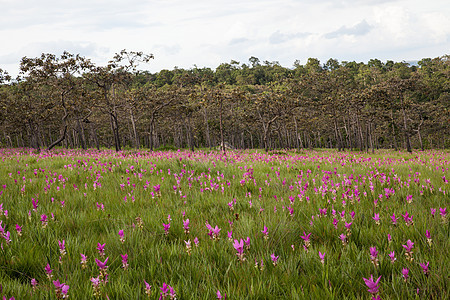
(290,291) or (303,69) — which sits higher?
(303,69)

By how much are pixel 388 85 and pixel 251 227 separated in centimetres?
3953

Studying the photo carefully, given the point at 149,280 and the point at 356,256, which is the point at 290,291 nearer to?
the point at 356,256

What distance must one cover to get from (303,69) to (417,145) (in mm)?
76338

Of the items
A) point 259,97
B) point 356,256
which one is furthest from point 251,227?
point 259,97

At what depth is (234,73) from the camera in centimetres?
16338

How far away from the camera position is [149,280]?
199 centimetres

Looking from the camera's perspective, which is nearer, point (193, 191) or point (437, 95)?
point (193, 191)

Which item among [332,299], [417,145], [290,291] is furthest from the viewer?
[417,145]

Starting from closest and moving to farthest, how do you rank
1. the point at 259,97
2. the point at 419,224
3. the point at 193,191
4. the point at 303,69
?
the point at 419,224 < the point at 193,191 < the point at 259,97 < the point at 303,69

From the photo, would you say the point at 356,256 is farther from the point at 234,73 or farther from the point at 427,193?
the point at 234,73

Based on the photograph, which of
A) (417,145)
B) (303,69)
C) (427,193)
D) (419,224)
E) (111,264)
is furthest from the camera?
(303,69)

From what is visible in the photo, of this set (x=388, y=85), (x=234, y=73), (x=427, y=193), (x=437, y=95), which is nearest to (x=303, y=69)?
(x=234, y=73)

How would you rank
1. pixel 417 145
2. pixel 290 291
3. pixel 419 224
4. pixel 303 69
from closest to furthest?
pixel 290 291 → pixel 419 224 → pixel 417 145 → pixel 303 69

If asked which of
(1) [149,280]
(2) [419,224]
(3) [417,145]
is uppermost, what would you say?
(1) [149,280]
